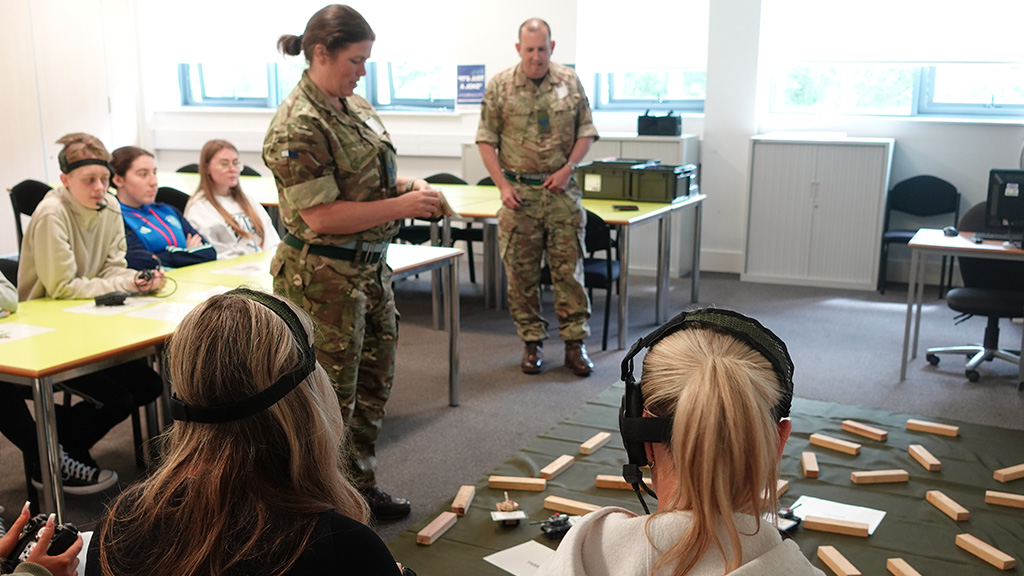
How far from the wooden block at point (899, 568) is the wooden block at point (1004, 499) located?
49 centimetres

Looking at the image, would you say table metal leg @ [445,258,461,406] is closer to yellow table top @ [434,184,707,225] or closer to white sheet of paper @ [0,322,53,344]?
yellow table top @ [434,184,707,225]

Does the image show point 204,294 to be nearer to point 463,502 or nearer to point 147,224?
point 147,224

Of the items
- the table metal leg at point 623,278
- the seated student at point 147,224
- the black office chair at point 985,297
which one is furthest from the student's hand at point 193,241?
the black office chair at point 985,297

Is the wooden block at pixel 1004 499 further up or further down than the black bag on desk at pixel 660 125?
further down

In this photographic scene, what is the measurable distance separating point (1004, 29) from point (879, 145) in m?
1.11

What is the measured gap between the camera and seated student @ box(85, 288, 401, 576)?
1.10 metres

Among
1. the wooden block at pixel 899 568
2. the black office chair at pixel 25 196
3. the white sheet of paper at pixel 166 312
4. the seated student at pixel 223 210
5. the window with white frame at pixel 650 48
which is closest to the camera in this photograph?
the wooden block at pixel 899 568

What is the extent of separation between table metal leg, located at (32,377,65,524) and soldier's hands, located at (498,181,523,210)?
251 centimetres

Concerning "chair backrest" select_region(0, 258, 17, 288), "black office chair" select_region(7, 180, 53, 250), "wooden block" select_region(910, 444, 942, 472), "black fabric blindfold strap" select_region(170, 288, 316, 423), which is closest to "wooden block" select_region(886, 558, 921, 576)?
"wooden block" select_region(910, 444, 942, 472)

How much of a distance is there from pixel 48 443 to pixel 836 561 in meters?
2.07

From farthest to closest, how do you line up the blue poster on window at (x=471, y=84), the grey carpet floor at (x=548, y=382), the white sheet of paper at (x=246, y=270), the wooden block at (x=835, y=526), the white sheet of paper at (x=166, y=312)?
1. the blue poster on window at (x=471, y=84)
2. the white sheet of paper at (x=246, y=270)
3. the grey carpet floor at (x=548, y=382)
4. the white sheet of paper at (x=166, y=312)
5. the wooden block at (x=835, y=526)

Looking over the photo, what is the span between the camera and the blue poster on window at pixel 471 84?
24.1ft

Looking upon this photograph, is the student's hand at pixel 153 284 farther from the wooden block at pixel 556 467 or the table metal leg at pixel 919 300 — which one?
the table metal leg at pixel 919 300

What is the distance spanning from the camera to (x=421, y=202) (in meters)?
2.69
